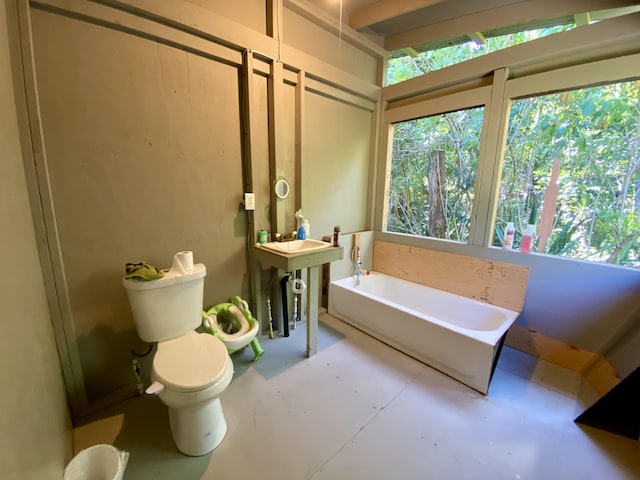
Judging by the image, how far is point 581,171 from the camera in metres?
2.07

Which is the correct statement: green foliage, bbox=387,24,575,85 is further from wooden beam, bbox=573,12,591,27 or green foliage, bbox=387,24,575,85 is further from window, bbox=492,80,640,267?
window, bbox=492,80,640,267

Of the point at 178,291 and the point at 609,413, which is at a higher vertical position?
the point at 178,291

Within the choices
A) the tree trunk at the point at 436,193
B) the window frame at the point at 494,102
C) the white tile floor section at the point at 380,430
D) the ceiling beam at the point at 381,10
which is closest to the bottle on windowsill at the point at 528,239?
the window frame at the point at 494,102

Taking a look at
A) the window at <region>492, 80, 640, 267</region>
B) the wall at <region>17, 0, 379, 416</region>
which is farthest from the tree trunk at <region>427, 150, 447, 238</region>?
the wall at <region>17, 0, 379, 416</region>

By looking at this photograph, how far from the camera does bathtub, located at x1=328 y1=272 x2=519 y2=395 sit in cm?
177

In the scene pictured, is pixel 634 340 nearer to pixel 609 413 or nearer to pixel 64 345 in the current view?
pixel 609 413

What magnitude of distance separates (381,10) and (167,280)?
270cm

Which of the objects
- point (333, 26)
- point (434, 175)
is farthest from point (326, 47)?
point (434, 175)

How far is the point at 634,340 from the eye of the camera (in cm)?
167

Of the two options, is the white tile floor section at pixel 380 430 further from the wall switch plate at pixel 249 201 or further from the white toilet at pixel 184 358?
the wall switch plate at pixel 249 201

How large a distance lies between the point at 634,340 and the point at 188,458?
8.86 feet

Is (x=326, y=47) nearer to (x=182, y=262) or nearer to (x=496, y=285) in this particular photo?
(x=182, y=262)

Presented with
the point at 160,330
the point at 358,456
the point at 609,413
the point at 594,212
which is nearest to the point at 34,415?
the point at 160,330

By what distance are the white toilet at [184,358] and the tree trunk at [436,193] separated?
8.79 ft
